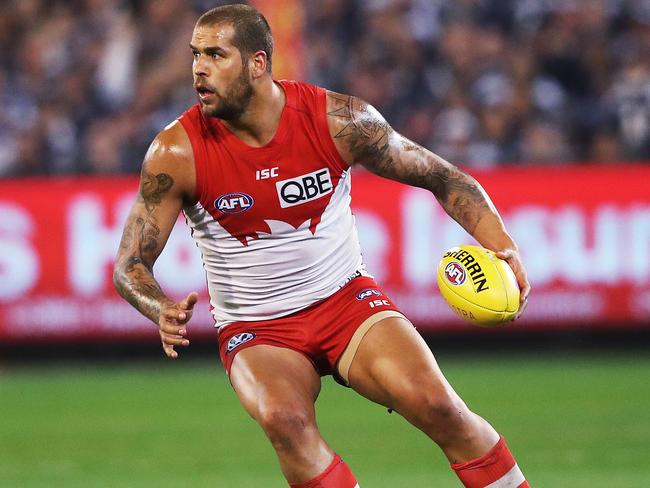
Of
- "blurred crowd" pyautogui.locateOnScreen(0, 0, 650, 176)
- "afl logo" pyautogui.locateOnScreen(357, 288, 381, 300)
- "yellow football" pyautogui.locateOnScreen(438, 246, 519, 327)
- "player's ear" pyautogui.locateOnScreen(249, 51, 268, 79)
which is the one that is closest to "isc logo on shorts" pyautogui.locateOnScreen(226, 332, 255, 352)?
"afl logo" pyautogui.locateOnScreen(357, 288, 381, 300)

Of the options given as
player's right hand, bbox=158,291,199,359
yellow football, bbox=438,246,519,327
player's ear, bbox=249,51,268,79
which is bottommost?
yellow football, bbox=438,246,519,327

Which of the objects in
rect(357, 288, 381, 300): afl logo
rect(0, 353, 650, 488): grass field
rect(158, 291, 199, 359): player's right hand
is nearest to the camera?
rect(158, 291, 199, 359): player's right hand

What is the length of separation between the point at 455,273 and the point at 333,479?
1.14 meters

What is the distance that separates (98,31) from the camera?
49.9 ft

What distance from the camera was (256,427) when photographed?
1053 centimetres

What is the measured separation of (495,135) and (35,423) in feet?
18.4

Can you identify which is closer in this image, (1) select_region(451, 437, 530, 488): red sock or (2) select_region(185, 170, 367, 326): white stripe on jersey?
(1) select_region(451, 437, 530, 488): red sock

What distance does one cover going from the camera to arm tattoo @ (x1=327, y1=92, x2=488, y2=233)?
615cm

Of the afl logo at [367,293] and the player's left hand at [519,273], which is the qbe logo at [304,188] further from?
the player's left hand at [519,273]

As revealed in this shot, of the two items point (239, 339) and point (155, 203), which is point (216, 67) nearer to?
point (155, 203)

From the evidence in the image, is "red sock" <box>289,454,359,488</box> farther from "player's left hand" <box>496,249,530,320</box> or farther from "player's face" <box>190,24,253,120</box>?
"player's face" <box>190,24,253,120</box>

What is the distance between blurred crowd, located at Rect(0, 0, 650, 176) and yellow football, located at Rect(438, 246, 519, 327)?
750 cm

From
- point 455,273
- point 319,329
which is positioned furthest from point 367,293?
point 455,273

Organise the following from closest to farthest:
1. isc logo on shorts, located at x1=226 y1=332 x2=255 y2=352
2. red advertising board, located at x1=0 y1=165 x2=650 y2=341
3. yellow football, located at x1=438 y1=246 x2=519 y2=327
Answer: yellow football, located at x1=438 y1=246 x2=519 y2=327
isc logo on shorts, located at x1=226 y1=332 x2=255 y2=352
red advertising board, located at x1=0 y1=165 x2=650 y2=341
